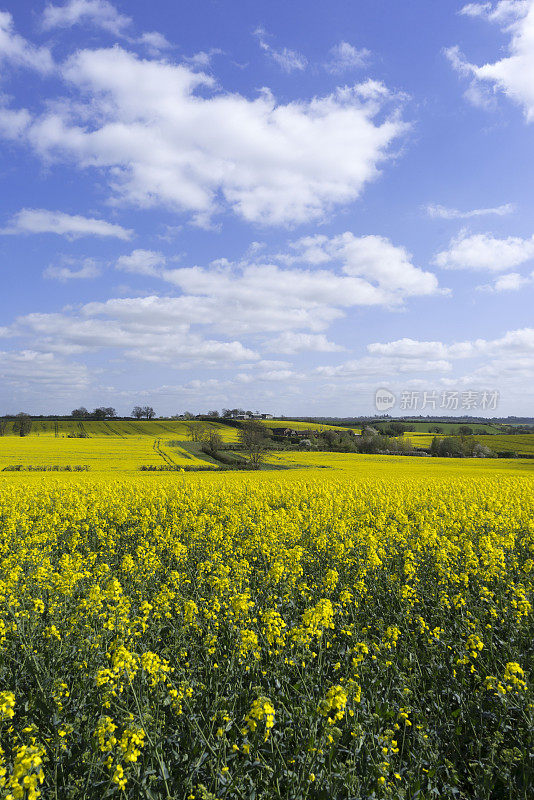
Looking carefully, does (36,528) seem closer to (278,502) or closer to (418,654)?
(278,502)

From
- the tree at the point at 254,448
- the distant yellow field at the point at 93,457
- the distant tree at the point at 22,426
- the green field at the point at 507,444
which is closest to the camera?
the distant yellow field at the point at 93,457

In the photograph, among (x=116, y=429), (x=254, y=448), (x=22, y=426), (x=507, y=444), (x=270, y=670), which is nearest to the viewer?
(x=270, y=670)

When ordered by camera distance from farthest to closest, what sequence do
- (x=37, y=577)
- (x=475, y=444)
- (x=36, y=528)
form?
(x=475, y=444), (x=36, y=528), (x=37, y=577)

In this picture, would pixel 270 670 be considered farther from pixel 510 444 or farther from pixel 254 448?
pixel 510 444

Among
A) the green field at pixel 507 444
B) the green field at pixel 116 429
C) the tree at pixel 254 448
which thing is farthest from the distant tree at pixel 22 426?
the green field at pixel 507 444

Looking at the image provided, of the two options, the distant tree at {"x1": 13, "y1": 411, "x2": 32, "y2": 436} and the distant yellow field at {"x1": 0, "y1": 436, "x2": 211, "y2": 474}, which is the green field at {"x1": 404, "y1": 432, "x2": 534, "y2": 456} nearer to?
the distant yellow field at {"x1": 0, "y1": 436, "x2": 211, "y2": 474}

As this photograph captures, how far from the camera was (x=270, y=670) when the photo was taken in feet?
14.4

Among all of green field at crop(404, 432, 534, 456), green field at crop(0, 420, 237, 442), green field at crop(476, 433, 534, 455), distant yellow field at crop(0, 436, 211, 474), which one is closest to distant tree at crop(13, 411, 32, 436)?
green field at crop(0, 420, 237, 442)

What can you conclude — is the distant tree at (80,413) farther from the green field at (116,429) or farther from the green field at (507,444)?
the green field at (507,444)

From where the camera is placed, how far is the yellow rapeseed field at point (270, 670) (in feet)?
10.2

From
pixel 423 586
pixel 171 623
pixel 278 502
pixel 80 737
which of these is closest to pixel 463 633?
pixel 423 586

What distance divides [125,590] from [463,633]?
15.6 feet

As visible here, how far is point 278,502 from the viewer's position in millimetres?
14609

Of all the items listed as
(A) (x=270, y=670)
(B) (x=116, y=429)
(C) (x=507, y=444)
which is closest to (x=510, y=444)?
(C) (x=507, y=444)
